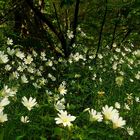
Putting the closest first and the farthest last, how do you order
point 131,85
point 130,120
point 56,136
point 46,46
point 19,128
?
1. point 56,136
2. point 19,128
3. point 130,120
4. point 131,85
5. point 46,46

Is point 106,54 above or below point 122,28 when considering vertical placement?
below

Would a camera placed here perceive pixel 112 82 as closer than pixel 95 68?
Yes

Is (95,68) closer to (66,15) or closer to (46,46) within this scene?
(46,46)

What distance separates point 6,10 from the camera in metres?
9.67

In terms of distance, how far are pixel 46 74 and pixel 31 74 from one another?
902mm

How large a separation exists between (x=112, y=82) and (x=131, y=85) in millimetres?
625

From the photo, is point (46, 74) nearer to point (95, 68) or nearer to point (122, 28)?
point (95, 68)

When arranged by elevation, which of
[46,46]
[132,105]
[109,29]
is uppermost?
[109,29]

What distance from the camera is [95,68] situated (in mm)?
8234

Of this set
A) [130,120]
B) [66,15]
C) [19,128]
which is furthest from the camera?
[66,15]

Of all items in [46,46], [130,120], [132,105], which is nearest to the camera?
[130,120]

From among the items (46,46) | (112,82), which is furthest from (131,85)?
(46,46)

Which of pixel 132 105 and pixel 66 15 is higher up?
pixel 66 15

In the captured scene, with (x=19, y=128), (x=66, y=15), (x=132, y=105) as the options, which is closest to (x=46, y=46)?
(x=66, y=15)
